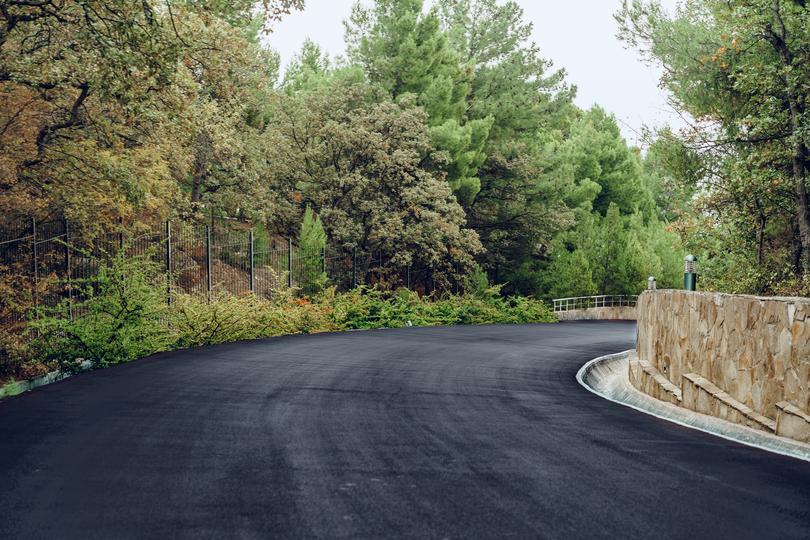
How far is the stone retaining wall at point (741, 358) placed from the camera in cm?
820

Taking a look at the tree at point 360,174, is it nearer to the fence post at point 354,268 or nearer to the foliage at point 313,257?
the fence post at point 354,268

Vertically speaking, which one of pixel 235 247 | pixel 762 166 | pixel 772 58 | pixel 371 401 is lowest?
pixel 371 401

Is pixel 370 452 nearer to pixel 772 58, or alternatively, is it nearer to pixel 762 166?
pixel 762 166

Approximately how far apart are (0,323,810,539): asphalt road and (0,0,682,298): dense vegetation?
22.4 feet

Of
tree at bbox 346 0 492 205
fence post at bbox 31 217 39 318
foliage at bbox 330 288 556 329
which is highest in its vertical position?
tree at bbox 346 0 492 205

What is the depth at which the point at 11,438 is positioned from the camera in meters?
8.37

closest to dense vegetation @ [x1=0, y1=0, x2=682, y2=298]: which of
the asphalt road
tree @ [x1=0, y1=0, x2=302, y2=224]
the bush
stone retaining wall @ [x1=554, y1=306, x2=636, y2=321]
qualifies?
tree @ [x1=0, y1=0, x2=302, y2=224]

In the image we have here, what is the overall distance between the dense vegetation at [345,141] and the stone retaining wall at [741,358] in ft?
31.2

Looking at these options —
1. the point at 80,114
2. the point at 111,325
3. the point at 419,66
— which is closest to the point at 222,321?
the point at 111,325

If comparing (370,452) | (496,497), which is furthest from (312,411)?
(496,497)

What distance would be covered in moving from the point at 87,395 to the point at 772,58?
69.3 ft

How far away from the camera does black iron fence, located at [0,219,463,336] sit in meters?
17.9

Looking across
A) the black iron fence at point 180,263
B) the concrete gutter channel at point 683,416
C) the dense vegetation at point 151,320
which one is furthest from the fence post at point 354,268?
the concrete gutter channel at point 683,416

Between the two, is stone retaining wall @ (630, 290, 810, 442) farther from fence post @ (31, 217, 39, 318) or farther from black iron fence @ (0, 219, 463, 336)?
fence post @ (31, 217, 39, 318)
